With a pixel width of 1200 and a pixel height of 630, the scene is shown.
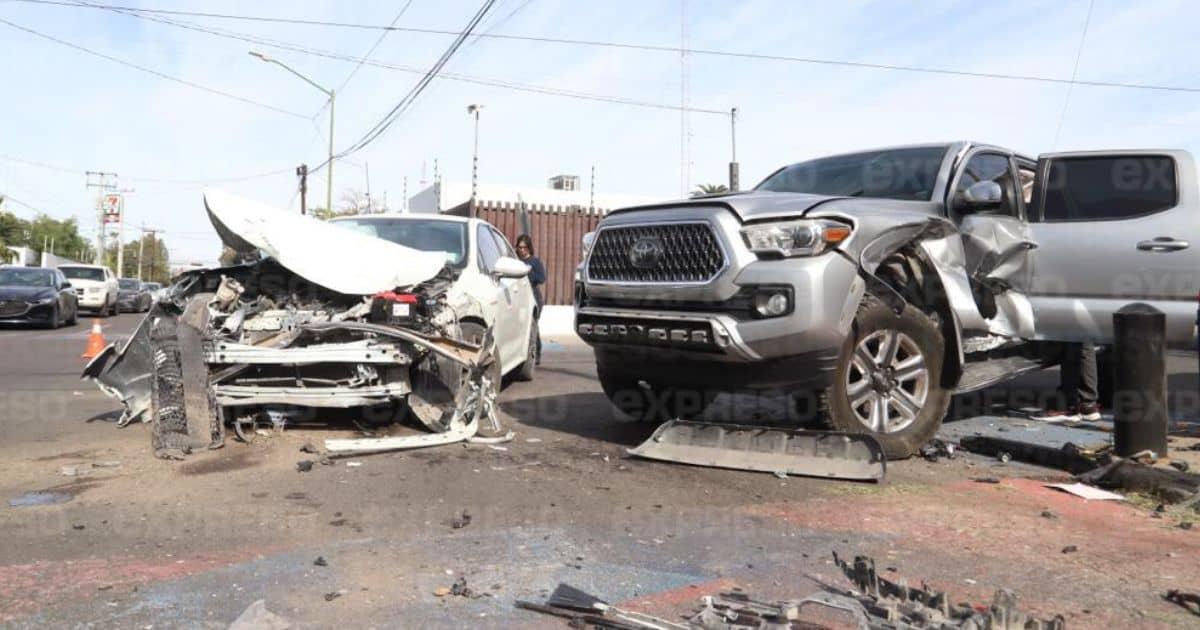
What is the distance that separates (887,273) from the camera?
214 inches

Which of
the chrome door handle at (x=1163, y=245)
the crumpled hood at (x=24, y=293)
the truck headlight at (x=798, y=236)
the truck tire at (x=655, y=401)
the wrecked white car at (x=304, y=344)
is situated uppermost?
the chrome door handle at (x=1163, y=245)

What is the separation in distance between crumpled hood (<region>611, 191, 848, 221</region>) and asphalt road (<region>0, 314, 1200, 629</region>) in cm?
151

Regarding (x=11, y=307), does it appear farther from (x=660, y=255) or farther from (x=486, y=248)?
(x=660, y=255)

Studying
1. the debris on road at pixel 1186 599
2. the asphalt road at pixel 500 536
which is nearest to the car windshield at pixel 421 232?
the asphalt road at pixel 500 536

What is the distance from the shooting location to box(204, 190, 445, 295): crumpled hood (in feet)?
19.5

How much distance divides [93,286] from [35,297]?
7798mm

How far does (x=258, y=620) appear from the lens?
2.78m

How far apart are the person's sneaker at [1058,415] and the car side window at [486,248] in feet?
15.7

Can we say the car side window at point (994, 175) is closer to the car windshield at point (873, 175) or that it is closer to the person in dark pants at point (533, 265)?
the car windshield at point (873, 175)

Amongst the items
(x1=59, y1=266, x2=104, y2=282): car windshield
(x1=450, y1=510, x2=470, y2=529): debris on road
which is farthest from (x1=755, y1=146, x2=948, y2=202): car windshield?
(x1=59, y1=266, x2=104, y2=282): car windshield

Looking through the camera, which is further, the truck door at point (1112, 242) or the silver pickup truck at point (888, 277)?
the truck door at point (1112, 242)

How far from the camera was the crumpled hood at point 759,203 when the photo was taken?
4.95 m

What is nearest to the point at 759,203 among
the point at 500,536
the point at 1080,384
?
the point at 500,536

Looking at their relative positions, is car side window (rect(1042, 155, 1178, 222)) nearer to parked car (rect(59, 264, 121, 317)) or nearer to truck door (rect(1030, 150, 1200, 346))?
truck door (rect(1030, 150, 1200, 346))
